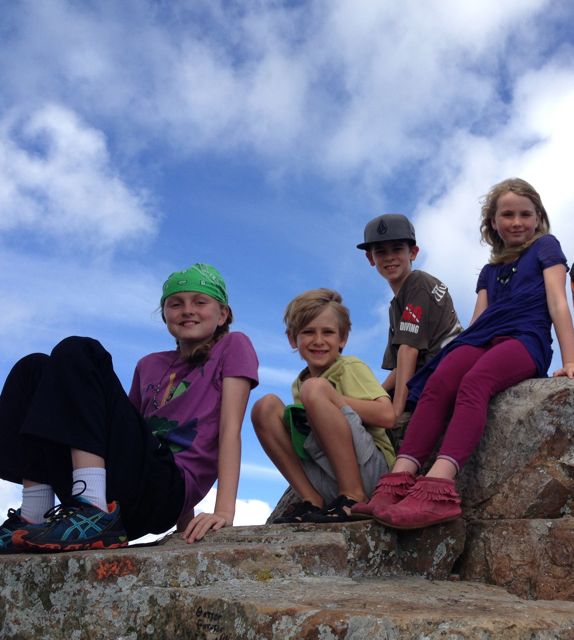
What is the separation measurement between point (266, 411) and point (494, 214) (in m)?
2.33

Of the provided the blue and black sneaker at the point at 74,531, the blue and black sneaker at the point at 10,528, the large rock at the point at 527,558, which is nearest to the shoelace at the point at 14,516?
the blue and black sneaker at the point at 10,528

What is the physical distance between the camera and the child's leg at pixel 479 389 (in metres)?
4.36

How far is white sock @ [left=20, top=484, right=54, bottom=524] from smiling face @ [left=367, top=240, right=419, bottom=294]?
133 inches

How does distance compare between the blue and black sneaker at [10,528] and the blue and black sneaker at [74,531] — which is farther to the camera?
the blue and black sneaker at [10,528]

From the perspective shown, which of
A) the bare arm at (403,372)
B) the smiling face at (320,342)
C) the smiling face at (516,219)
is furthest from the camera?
the bare arm at (403,372)

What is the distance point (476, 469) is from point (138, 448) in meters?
2.11

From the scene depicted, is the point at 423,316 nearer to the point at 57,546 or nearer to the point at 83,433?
the point at 83,433

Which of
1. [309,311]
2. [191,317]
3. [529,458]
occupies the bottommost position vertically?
[529,458]

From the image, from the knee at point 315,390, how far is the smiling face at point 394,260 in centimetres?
193

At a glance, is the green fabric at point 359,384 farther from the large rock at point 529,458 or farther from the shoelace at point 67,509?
the shoelace at point 67,509

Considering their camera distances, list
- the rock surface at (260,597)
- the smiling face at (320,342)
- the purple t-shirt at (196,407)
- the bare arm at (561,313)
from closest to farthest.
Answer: the rock surface at (260,597)
the purple t-shirt at (196,407)
the bare arm at (561,313)
the smiling face at (320,342)

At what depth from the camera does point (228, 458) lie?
444 cm

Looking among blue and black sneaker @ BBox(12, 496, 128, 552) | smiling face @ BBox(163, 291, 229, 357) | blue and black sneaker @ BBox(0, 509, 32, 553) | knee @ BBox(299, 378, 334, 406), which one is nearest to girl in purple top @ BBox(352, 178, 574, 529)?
knee @ BBox(299, 378, 334, 406)

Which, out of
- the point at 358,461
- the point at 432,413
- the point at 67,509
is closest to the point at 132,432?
the point at 67,509
